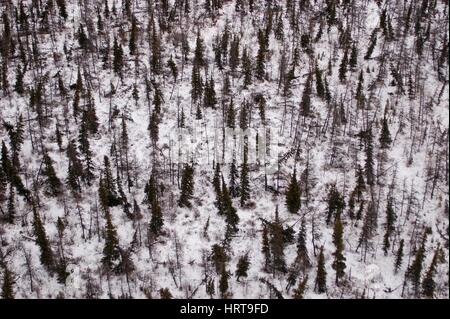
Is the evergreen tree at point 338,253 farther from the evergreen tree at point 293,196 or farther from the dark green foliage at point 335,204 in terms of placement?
the evergreen tree at point 293,196

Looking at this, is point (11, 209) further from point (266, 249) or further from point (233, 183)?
point (266, 249)

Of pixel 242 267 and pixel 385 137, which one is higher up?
pixel 385 137

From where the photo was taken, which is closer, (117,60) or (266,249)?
(266,249)

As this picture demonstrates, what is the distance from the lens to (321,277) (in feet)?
71.4

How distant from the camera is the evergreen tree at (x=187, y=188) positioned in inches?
1009

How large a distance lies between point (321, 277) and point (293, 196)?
198 inches

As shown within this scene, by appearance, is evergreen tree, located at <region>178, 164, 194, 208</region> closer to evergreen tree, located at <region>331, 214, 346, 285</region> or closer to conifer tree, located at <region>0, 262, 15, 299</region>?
evergreen tree, located at <region>331, 214, 346, 285</region>

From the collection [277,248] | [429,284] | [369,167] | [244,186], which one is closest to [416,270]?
[429,284]

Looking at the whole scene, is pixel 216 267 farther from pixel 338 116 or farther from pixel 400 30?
pixel 400 30

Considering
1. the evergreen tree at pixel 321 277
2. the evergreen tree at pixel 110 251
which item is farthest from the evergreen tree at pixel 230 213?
the evergreen tree at pixel 110 251

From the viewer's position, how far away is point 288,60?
36594mm

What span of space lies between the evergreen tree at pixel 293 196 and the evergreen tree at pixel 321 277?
3.89m

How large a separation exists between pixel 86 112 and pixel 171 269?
42.7 feet

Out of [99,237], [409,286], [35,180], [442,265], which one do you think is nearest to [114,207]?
[99,237]
